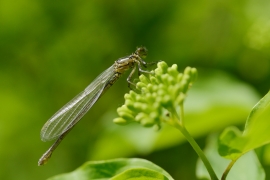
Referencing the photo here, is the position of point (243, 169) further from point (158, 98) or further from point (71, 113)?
point (71, 113)

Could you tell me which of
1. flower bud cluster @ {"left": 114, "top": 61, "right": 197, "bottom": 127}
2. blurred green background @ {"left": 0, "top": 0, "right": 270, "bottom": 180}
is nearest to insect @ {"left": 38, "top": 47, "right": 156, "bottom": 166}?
blurred green background @ {"left": 0, "top": 0, "right": 270, "bottom": 180}

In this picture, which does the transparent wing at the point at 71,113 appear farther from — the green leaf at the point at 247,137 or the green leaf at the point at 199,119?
the green leaf at the point at 247,137

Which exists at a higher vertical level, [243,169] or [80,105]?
[80,105]

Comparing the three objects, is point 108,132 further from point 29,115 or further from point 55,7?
point 55,7

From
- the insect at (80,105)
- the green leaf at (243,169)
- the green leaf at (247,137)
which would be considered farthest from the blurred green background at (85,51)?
the green leaf at (247,137)

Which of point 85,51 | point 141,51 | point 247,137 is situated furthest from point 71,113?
point 247,137

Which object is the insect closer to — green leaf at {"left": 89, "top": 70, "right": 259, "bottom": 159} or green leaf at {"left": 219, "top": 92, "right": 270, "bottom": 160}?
green leaf at {"left": 89, "top": 70, "right": 259, "bottom": 159}

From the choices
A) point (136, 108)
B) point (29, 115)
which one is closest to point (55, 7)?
point (29, 115)
